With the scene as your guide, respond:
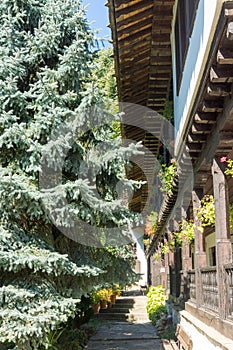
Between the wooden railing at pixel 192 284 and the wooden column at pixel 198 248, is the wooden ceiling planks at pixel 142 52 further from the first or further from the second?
the wooden railing at pixel 192 284

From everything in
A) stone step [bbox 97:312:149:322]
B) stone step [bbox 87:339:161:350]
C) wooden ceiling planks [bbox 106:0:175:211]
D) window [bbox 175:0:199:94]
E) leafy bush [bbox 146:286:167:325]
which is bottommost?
stone step [bbox 97:312:149:322]

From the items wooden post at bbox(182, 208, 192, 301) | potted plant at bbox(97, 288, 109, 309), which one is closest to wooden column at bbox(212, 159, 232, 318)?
wooden post at bbox(182, 208, 192, 301)

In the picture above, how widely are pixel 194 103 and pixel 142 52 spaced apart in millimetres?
4116

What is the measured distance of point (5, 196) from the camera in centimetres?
672

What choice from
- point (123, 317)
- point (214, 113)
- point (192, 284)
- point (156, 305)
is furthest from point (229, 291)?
point (123, 317)

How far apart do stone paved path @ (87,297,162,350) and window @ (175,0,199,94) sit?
5614mm

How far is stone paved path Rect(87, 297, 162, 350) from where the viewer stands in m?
10.1

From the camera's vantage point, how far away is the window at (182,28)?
6.66 m

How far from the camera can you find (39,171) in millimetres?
7254

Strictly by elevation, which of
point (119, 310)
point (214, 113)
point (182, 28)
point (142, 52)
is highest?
point (142, 52)

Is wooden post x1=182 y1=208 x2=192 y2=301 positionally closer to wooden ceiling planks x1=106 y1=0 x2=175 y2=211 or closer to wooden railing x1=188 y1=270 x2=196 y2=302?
wooden railing x1=188 y1=270 x2=196 y2=302

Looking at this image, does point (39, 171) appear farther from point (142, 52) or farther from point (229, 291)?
point (142, 52)

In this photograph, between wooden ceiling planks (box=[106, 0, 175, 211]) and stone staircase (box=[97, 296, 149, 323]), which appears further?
stone staircase (box=[97, 296, 149, 323])

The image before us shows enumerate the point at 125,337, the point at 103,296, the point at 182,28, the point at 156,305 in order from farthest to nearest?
the point at 156,305, the point at 103,296, the point at 125,337, the point at 182,28
